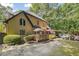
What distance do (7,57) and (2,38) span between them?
0.74 ft

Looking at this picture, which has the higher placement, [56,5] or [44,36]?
[56,5]

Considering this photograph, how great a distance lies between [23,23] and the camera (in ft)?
9.70

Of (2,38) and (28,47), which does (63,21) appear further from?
(2,38)

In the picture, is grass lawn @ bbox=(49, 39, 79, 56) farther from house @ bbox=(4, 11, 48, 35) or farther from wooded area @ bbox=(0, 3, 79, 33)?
house @ bbox=(4, 11, 48, 35)

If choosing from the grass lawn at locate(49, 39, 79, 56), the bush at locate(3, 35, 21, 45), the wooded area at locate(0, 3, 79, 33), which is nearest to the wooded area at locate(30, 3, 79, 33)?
the wooded area at locate(0, 3, 79, 33)

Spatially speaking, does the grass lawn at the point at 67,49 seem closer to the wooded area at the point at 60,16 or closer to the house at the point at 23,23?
the wooded area at the point at 60,16

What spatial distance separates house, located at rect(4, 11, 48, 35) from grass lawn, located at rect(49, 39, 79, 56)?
11.8 inches

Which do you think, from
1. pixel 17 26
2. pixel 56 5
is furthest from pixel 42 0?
pixel 17 26

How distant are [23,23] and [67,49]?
60cm

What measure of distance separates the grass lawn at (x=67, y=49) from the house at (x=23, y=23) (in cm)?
30

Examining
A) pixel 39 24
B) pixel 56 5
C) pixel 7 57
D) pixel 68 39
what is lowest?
pixel 7 57

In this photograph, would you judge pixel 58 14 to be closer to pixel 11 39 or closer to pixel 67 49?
pixel 67 49

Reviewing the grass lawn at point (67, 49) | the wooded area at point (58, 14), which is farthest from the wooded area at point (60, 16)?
the grass lawn at point (67, 49)

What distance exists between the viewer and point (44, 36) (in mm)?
2992
